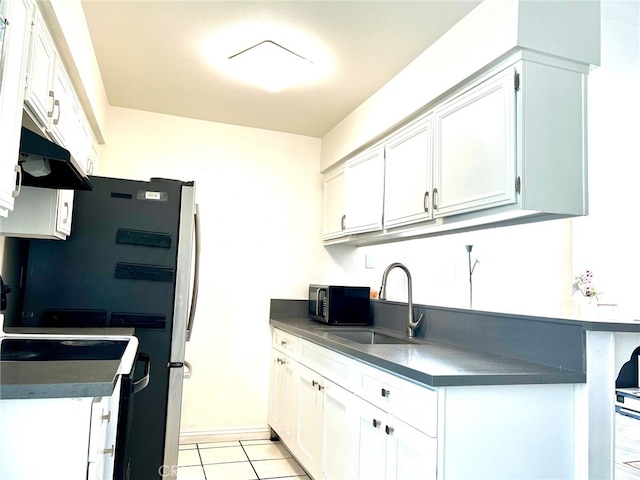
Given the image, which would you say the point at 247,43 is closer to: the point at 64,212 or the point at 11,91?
the point at 64,212

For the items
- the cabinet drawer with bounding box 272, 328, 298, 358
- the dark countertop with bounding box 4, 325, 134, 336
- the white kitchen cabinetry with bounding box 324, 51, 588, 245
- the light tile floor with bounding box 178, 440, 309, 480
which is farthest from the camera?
the cabinet drawer with bounding box 272, 328, 298, 358

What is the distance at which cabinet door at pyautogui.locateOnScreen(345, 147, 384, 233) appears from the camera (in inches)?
115

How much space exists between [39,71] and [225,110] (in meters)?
1.81

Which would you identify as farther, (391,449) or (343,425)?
(343,425)

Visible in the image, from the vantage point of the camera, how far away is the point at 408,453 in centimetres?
166

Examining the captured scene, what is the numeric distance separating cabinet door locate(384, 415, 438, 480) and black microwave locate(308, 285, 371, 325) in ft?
4.82

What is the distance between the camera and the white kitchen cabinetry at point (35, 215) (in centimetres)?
194

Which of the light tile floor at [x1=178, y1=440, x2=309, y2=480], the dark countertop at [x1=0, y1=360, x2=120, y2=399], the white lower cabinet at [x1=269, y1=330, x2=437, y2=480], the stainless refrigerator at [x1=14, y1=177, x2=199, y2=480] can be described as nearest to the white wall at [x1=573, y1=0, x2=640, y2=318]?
the white lower cabinet at [x1=269, y1=330, x2=437, y2=480]

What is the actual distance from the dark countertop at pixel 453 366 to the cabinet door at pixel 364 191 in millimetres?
951

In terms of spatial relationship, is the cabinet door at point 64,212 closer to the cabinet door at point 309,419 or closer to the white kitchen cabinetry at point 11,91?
the white kitchen cabinetry at point 11,91

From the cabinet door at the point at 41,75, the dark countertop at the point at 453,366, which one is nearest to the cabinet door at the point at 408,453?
the dark countertop at the point at 453,366

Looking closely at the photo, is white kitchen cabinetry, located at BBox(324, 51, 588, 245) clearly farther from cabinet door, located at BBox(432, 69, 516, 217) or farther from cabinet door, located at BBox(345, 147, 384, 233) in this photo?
cabinet door, located at BBox(345, 147, 384, 233)

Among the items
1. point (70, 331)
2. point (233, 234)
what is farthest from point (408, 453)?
point (233, 234)

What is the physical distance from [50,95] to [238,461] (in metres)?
2.46
